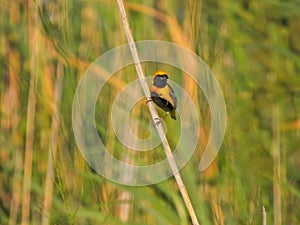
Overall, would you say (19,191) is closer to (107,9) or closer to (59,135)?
(59,135)

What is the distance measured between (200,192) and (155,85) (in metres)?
0.45

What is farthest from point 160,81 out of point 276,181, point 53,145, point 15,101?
point 15,101

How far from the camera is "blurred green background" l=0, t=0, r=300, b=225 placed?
1.33 m

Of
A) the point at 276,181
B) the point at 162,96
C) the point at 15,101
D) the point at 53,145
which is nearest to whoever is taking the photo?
the point at 162,96

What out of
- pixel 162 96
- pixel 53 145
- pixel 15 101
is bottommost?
pixel 162 96

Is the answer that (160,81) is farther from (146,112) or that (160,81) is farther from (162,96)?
(146,112)

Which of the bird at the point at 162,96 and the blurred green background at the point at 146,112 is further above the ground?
the blurred green background at the point at 146,112

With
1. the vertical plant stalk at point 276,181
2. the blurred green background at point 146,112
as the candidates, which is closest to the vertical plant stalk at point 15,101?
the blurred green background at point 146,112

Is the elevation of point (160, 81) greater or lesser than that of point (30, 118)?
lesser

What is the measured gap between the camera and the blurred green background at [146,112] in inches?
52.6

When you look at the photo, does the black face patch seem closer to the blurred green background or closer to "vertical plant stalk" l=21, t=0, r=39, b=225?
the blurred green background

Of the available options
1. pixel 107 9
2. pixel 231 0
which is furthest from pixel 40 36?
pixel 231 0

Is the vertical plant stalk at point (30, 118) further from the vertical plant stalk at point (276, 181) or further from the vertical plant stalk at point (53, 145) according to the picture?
the vertical plant stalk at point (276, 181)

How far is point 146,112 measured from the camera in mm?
1494
